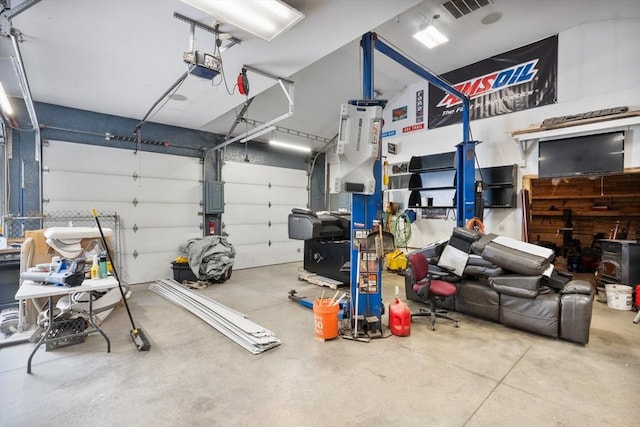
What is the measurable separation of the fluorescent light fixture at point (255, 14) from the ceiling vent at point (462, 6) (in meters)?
3.26

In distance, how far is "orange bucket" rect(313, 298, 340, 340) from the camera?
3.20 meters

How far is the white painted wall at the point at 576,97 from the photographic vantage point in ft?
15.6

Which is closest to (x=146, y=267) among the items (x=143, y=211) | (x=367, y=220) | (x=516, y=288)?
(x=143, y=211)

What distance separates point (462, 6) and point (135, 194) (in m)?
Result: 6.96

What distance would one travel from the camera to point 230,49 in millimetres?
3510

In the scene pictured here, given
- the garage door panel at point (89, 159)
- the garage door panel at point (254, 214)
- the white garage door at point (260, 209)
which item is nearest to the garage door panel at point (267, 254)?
the white garage door at point (260, 209)

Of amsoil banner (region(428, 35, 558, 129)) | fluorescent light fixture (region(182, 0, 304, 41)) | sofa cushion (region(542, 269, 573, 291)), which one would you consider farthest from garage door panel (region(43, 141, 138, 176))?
sofa cushion (region(542, 269, 573, 291))

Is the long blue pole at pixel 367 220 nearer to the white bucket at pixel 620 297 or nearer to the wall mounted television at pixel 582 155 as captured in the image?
the white bucket at pixel 620 297

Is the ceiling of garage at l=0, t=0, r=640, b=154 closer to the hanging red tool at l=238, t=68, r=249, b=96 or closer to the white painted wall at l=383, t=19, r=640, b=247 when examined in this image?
the hanging red tool at l=238, t=68, r=249, b=96

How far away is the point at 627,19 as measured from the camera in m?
4.78

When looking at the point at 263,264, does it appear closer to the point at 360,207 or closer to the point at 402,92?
the point at 360,207

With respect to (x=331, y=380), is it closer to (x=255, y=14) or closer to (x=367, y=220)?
(x=367, y=220)

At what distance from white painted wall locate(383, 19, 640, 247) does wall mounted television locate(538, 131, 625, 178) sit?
0.14 m

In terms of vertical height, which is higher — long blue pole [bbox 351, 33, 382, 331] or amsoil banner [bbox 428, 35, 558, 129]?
amsoil banner [bbox 428, 35, 558, 129]
